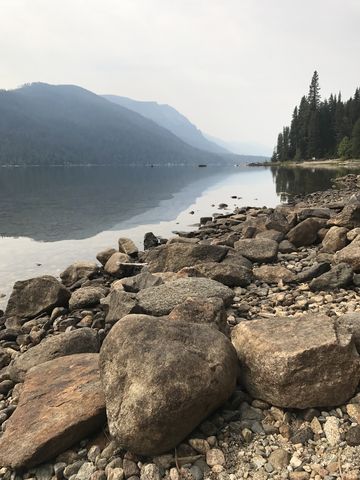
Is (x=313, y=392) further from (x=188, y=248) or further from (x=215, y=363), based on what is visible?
(x=188, y=248)

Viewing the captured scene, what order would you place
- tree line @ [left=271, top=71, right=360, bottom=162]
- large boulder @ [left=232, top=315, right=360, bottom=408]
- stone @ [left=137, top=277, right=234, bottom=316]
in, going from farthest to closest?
tree line @ [left=271, top=71, right=360, bottom=162], stone @ [left=137, top=277, right=234, bottom=316], large boulder @ [left=232, top=315, right=360, bottom=408]

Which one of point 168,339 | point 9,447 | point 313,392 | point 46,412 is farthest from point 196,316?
point 9,447

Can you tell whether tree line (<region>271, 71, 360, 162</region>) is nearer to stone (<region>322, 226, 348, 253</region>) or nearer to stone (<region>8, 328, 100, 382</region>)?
stone (<region>322, 226, 348, 253</region>)

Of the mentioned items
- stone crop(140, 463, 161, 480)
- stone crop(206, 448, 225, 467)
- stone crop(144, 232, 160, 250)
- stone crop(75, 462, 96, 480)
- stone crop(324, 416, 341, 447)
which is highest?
stone crop(324, 416, 341, 447)

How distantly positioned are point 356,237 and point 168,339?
30.3 ft

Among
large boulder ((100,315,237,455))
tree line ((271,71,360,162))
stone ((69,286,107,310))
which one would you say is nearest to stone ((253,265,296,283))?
stone ((69,286,107,310))

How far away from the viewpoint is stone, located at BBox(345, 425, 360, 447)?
4.77 m

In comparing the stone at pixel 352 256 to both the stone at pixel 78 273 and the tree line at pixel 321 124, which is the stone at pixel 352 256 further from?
the tree line at pixel 321 124

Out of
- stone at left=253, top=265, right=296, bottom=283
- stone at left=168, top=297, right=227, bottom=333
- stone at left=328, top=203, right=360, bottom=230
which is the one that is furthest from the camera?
stone at left=328, top=203, right=360, bottom=230

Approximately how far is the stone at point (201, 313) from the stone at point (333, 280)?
11.6 ft

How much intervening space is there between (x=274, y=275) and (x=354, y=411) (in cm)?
606

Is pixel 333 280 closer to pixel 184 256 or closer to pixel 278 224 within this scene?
pixel 184 256

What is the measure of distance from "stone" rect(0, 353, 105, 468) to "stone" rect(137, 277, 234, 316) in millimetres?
1777

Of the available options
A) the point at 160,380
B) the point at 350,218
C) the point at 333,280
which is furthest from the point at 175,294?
the point at 350,218
